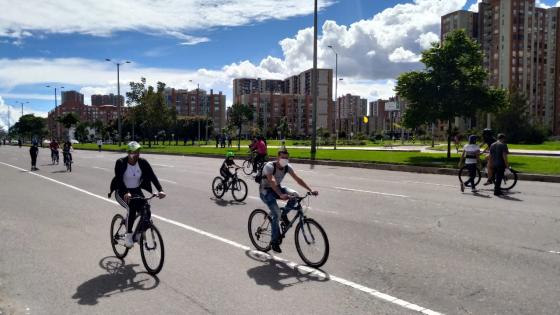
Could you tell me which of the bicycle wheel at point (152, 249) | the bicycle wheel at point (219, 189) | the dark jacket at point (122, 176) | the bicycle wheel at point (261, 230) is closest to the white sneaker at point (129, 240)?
the bicycle wheel at point (152, 249)

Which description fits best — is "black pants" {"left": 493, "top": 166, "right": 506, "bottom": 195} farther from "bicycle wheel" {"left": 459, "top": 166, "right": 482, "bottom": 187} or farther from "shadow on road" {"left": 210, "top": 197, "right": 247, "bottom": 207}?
"shadow on road" {"left": 210, "top": 197, "right": 247, "bottom": 207}

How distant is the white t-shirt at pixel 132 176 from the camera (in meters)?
6.43

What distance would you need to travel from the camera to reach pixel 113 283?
580cm

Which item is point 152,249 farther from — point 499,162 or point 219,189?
point 499,162

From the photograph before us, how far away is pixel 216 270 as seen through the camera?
244 inches

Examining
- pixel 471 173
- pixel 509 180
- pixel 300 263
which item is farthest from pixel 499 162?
pixel 300 263

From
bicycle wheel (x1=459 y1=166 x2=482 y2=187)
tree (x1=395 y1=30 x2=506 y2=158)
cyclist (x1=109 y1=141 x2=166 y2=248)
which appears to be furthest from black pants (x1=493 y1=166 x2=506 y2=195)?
tree (x1=395 y1=30 x2=506 y2=158)

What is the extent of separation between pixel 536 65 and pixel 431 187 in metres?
120

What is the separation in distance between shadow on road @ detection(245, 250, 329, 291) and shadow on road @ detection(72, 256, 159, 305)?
1.23 metres

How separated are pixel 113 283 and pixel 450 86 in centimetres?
2609

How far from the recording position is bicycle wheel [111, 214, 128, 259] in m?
6.89

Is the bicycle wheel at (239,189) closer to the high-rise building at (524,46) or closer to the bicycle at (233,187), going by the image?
the bicycle at (233,187)

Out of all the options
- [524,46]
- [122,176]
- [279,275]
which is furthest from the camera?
[524,46]

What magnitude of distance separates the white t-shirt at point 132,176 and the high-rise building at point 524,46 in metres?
110
